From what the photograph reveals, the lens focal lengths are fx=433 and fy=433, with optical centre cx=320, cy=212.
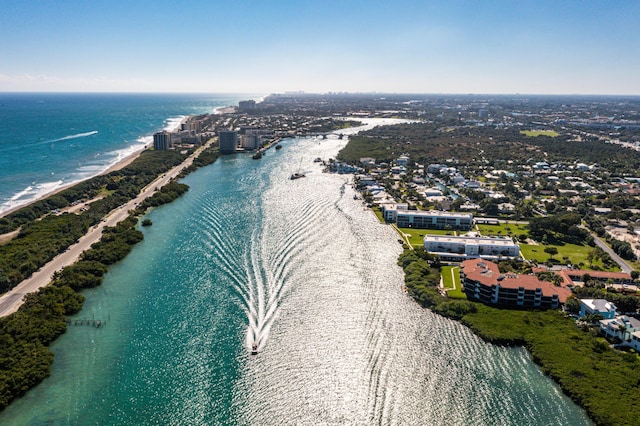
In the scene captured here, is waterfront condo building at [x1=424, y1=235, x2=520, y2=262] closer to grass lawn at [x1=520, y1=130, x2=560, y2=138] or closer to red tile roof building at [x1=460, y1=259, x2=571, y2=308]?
red tile roof building at [x1=460, y1=259, x2=571, y2=308]

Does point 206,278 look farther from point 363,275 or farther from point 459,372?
point 459,372

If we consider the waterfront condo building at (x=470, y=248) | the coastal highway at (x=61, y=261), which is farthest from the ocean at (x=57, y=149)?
the waterfront condo building at (x=470, y=248)

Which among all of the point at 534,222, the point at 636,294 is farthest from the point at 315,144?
the point at 636,294

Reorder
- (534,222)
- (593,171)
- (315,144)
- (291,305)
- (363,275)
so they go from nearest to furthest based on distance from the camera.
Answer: (291,305)
(363,275)
(534,222)
(593,171)
(315,144)

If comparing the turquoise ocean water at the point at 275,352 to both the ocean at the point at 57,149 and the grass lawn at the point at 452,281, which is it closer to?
the grass lawn at the point at 452,281

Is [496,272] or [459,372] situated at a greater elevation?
[496,272]

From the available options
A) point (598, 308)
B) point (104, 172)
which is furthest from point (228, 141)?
point (598, 308)

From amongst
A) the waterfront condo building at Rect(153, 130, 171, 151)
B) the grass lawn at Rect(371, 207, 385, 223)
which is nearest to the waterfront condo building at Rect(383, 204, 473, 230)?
the grass lawn at Rect(371, 207, 385, 223)

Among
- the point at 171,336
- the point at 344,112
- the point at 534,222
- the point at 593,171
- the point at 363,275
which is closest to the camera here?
the point at 171,336
